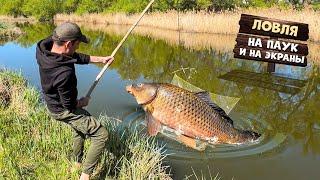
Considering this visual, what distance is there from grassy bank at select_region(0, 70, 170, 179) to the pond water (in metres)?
0.66

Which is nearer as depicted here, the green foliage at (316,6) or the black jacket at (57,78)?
the black jacket at (57,78)

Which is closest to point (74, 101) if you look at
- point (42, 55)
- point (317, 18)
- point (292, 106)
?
point (42, 55)

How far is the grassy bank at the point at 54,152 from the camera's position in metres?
5.09

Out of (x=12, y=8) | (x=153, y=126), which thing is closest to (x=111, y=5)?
(x=12, y=8)

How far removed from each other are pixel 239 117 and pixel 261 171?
7.38 feet

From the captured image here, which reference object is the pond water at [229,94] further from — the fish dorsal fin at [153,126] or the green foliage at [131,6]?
the green foliage at [131,6]

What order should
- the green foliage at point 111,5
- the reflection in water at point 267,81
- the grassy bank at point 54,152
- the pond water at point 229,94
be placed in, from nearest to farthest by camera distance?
the grassy bank at point 54,152 → the pond water at point 229,94 → the reflection in water at point 267,81 → the green foliage at point 111,5

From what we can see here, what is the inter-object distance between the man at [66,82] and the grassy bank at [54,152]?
48 cm

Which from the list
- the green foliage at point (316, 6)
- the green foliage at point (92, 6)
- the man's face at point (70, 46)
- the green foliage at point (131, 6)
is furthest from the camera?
the green foliage at point (92, 6)

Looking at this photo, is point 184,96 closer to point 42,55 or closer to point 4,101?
point 42,55

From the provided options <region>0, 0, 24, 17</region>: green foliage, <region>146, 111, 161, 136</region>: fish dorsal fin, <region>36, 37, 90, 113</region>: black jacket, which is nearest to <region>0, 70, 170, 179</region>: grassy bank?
<region>146, 111, 161, 136</region>: fish dorsal fin

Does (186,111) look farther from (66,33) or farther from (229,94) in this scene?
(229,94)

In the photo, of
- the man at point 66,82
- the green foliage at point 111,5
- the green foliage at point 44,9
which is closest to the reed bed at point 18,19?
the green foliage at point 111,5

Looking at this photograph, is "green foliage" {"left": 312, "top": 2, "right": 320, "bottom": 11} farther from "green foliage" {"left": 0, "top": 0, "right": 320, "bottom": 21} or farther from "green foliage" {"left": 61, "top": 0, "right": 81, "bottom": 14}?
"green foliage" {"left": 61, "top": 0, "right": 81, "bottom": 14}
